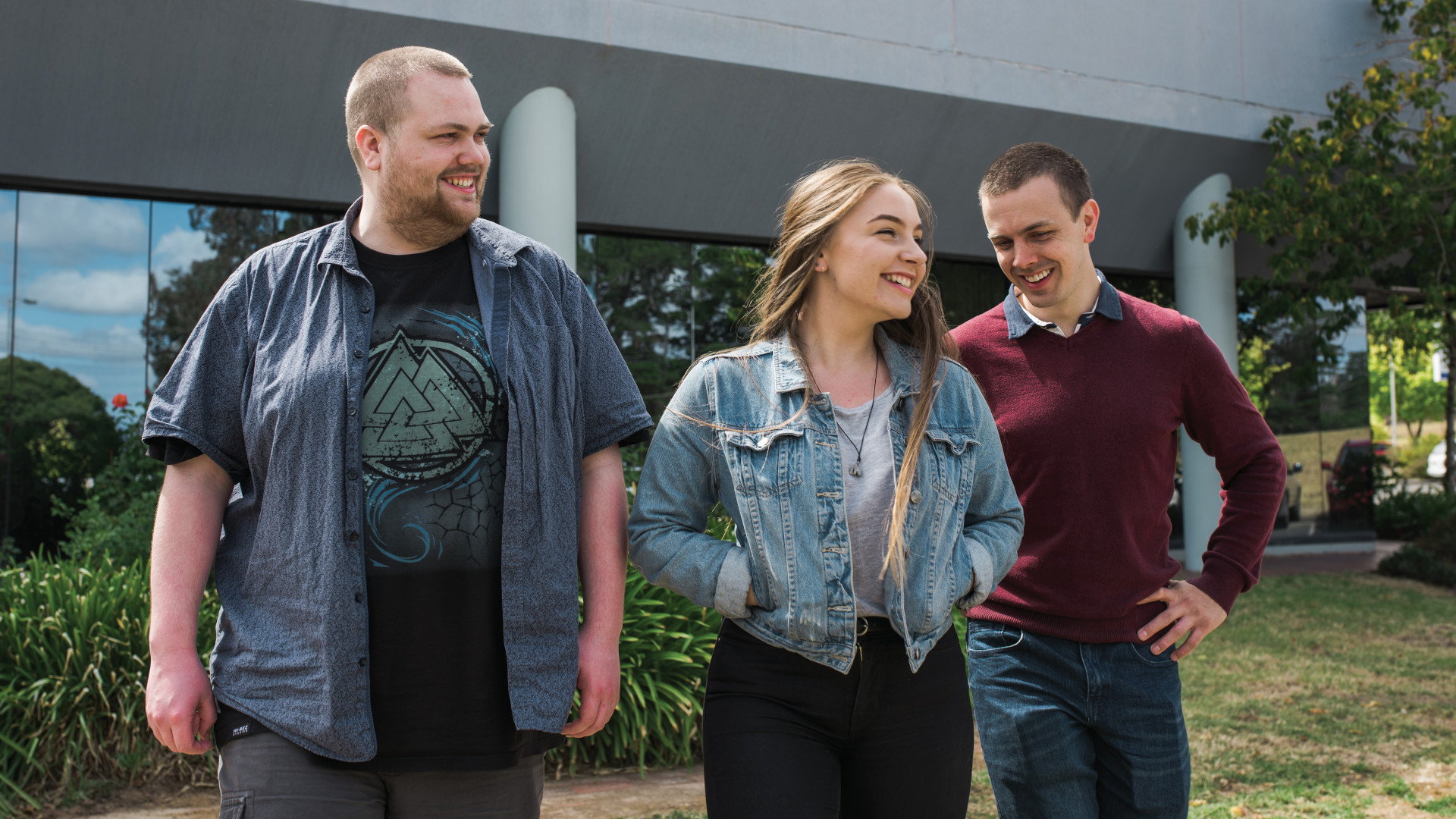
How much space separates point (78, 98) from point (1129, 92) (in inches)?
366

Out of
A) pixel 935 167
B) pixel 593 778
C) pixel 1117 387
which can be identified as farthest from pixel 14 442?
pixel 1117 387

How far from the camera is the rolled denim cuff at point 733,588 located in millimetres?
2240

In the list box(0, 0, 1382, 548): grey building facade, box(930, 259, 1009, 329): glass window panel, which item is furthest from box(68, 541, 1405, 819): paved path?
box(930, 259, 1009, 329): glass window panel

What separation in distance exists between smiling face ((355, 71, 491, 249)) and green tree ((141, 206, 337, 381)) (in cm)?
772

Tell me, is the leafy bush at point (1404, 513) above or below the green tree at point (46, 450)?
below

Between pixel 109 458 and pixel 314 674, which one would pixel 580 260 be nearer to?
pixel 109 458

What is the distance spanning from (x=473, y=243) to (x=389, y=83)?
1.25 ft

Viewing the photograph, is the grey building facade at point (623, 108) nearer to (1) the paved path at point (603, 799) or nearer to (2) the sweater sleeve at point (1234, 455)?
(1) the paved path at point (603, 799)

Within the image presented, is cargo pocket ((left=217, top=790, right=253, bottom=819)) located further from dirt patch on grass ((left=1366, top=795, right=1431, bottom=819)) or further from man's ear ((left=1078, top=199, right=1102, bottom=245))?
dirt patch on grass ((left=1366, top=795, right=1431, bottom=819))

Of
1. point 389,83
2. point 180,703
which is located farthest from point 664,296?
point 180,703

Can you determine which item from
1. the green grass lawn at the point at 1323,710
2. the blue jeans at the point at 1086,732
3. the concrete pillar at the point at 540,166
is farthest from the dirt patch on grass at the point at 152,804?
the concrete pillar at the point at 540,166

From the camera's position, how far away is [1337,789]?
17.5 ft

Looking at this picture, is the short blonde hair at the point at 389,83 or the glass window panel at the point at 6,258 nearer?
the short blonde hair at the point at 389,83

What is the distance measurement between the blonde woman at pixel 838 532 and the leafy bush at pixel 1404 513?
52.6ft
